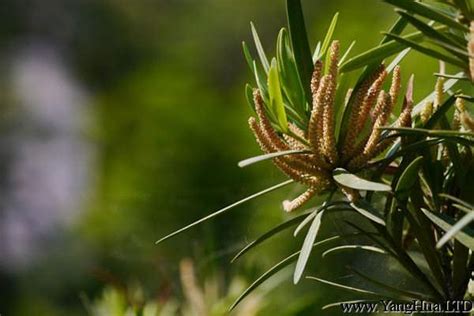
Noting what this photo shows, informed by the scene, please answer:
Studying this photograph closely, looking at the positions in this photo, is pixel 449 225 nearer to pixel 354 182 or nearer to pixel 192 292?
pixel 354 182

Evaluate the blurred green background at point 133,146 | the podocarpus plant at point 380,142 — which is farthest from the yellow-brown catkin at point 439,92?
the blurred green background at point 133,146

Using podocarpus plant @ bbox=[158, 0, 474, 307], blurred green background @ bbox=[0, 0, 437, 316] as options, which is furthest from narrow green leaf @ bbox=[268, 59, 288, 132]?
blurred green background @ bbox=[0, 0, 437, 316]

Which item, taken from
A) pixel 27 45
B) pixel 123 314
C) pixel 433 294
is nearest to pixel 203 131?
pixel 123 314

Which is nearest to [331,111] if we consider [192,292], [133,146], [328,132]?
[328,132]

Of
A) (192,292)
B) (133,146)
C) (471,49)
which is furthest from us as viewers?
(133,146)

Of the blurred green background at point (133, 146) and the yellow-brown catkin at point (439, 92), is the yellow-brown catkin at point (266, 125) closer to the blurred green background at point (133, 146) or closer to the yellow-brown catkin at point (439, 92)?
the yellow-brown catkin at point (439, 92)

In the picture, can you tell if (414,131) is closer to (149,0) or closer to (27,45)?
(27,45)
